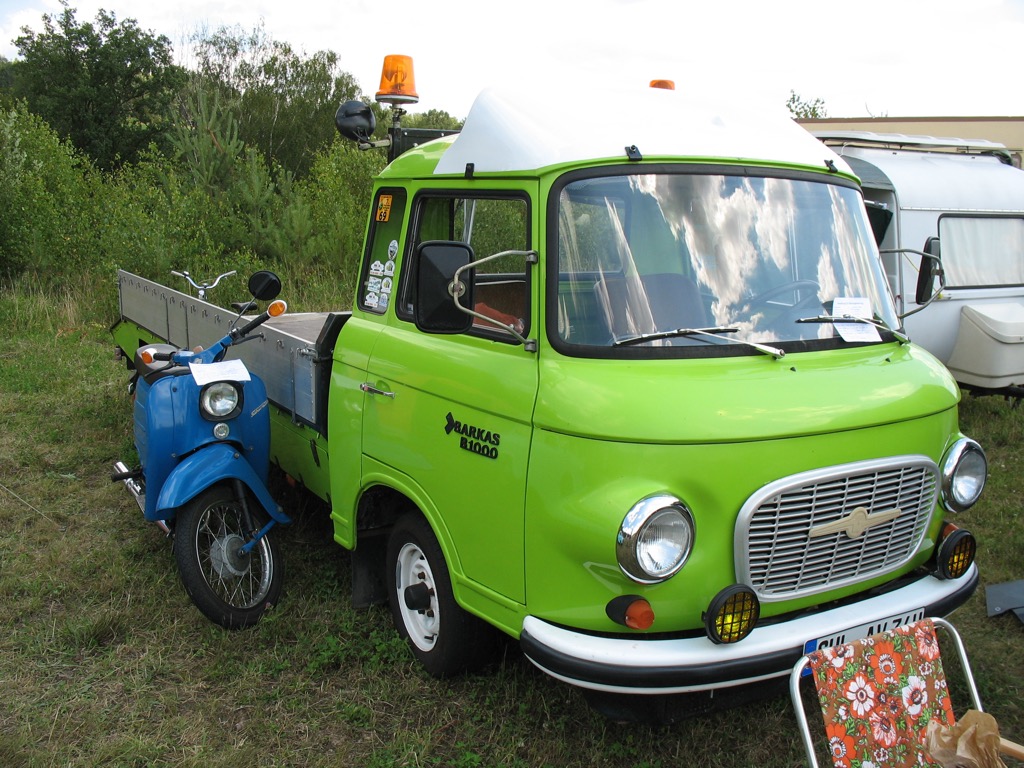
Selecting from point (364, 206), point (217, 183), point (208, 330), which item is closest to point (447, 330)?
point (208, 330)

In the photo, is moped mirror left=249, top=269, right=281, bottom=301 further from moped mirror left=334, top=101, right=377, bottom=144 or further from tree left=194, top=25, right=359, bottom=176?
tree left=194, top=25, right=359, bottom=176

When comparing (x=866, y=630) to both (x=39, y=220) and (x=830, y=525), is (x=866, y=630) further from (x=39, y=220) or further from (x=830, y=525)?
(x=39, y=220)

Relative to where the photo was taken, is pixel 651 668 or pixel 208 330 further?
pixel 208 330

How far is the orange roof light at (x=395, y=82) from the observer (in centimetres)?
516

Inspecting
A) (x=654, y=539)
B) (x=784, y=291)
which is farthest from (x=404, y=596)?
(x=784, y=291)

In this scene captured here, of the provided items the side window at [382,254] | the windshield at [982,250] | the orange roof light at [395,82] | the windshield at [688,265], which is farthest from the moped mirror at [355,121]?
the windshield at [982,250]

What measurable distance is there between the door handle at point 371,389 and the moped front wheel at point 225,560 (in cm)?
98

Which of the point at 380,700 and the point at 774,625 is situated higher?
the point at 774,625

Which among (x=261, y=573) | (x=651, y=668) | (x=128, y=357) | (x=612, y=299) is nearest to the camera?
(x=651, y=668)

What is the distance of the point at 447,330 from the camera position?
3.35 m

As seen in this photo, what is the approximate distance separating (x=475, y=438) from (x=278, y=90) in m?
33.5

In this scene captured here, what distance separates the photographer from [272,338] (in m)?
5.03

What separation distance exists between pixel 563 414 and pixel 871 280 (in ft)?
5.34

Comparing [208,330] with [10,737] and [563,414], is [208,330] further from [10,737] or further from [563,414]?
[563,414]
